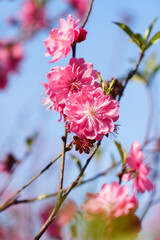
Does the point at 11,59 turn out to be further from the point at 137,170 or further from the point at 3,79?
the point at 137,170

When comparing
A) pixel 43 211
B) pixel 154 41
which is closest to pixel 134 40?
pixel 154 41

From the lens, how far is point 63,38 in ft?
4.40

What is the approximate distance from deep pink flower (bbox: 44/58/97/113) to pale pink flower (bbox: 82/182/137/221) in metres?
0.34

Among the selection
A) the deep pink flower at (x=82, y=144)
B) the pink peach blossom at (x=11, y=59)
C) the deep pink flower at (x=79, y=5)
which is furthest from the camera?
the deep pink flower at (x=79, y=5)

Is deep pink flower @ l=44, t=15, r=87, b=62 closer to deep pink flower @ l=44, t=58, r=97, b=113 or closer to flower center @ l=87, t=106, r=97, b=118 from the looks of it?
deep pink flower @ l=44, t=58, r=97, b=113

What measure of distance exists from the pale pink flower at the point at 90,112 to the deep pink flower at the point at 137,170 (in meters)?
0.23

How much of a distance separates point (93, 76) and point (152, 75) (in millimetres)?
1233

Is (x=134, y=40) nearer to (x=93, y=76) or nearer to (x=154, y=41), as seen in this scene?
(x=154, y=41)

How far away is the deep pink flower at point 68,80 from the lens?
3.82 feet

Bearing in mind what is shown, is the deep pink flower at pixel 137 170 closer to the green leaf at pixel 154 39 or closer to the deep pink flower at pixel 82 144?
the deep pink flower at pixel 82 144

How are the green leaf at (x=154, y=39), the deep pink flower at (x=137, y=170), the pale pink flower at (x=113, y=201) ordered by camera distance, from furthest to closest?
the green leaf at (x=154, y=39) → the deep pink flower at (x=137, y=170) → the pale pink flower at (x=113, y=201)

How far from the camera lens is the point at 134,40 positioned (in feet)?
5.05

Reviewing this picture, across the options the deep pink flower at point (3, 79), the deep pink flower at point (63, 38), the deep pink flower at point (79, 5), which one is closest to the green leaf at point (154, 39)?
the deep pink flower at point (63, 38)

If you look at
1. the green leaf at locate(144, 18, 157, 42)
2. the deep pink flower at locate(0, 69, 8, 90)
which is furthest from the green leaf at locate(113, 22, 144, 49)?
the deep pink flower at locate(0, 69, 8, 90)
